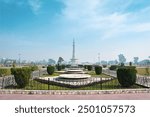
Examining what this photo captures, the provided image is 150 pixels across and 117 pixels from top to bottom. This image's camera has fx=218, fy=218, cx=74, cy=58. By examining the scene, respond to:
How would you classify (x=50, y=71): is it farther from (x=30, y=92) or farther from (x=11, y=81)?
(x=30, y=92)

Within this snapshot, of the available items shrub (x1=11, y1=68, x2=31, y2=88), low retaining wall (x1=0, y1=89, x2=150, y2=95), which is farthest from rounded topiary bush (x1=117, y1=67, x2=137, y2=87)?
shrub (x1=11, y1=68, x2=31, y2=88)

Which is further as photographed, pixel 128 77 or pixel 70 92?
pixel 128 77

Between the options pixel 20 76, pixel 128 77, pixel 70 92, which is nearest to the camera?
pixel 70 92

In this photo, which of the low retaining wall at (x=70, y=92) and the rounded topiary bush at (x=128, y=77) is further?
the rounded topiary bush at (x=128, y=77)

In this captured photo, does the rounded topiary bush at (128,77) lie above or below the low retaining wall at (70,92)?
above

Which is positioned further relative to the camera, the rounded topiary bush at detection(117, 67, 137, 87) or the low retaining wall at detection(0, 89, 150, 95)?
the rounded topiary bush at detection(117, 67, 137, 87)

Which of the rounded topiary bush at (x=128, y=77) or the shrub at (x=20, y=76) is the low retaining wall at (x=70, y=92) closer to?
the rounded topiary bush at (x=128, y=77)

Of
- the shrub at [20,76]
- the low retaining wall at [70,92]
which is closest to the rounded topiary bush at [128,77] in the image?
the low retaining wall at [70,92]

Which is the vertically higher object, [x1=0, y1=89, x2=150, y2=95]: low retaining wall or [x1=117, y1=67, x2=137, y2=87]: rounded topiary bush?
[x1=117, y1=67, x2=137, y2=87]: rounded topiary bush

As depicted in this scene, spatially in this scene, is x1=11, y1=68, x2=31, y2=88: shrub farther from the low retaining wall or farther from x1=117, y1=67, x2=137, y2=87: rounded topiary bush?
x1=117, y1=67, x2=137, y2=87: rounded topiary bush

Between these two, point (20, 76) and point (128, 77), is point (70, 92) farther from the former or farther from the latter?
point (128, 77)

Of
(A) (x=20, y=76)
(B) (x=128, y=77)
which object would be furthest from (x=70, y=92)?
(B) (x=128, y=77)

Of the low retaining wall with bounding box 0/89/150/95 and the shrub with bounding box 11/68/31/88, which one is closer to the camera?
the low retaining wall with bounding box 0/89/150/95

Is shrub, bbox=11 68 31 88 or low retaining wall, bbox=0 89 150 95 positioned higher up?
shrub, bbox=11 68 31 88
